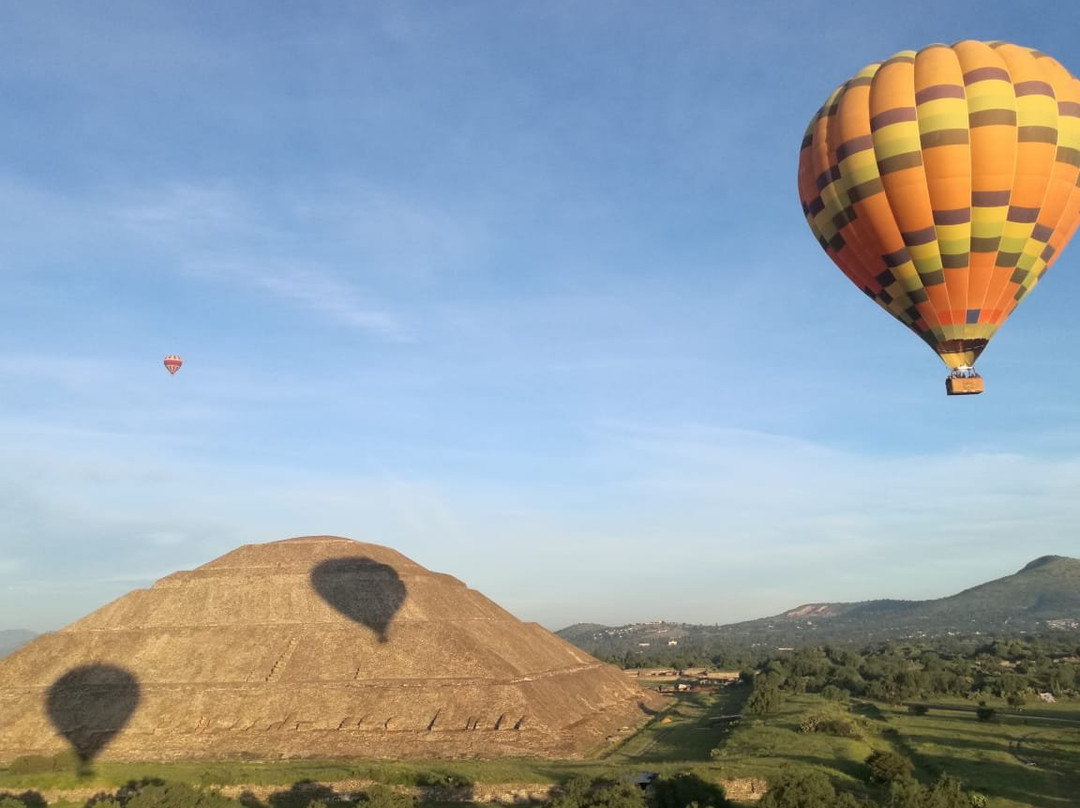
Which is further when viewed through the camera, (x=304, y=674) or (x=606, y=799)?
(x=304, y=674)

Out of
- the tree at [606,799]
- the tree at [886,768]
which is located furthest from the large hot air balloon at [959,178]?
the tree at [606,799]

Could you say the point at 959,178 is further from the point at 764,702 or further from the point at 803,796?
the point at 764,702

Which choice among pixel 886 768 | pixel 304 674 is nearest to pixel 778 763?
pixel 886 768

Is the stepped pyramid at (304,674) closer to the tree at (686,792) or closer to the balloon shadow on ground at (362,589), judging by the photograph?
the balloon shadow on ground at (362,589)

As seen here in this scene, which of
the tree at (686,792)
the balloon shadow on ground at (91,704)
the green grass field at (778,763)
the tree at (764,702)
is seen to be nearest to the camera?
the tree at (686,792)

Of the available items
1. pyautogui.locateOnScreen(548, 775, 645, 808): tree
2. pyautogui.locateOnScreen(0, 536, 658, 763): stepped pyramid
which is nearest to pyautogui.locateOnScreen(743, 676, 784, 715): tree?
pyautogui.locateOnScreen(0, 536, 658, 763): stepped pyramid

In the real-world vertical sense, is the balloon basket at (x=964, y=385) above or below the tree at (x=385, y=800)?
above

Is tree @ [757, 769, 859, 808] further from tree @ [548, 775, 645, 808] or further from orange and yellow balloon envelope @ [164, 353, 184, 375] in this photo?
orange and yellow balloon envelope @ [164, 353, 184, 375]
